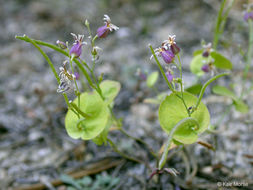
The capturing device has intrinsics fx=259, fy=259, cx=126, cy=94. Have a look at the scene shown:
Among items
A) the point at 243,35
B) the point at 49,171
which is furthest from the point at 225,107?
the point at 49,171

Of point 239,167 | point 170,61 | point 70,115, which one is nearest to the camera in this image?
point 170,61

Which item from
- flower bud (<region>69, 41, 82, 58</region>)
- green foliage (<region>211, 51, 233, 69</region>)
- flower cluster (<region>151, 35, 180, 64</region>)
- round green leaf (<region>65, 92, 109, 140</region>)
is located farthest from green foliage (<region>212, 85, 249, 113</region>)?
flower bud (<region>69, 41, 82, 58</region>)

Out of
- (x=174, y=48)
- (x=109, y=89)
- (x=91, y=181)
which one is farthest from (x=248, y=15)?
(x=91, y=181)

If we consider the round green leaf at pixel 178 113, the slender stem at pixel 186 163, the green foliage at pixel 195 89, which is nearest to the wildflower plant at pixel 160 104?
the round green leaf at pixel 178 113

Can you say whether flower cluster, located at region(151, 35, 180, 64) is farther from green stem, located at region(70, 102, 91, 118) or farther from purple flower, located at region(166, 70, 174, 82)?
green stem, located at region(70, 102, 91, 118)

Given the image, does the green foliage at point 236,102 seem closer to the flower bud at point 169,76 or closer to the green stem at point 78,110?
the flower bud at point 169,76

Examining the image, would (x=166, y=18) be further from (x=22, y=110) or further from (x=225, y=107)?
(x=22, y=110)

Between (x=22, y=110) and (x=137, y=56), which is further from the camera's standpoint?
(x=137, y=56)
